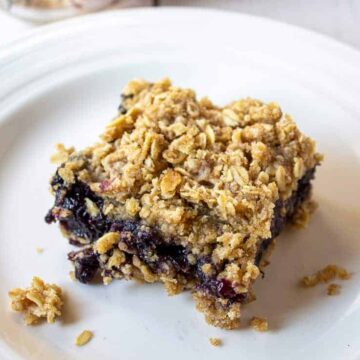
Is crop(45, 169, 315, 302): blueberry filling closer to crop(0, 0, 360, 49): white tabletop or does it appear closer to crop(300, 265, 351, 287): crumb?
crop(300, 265, 351, 287): crumb

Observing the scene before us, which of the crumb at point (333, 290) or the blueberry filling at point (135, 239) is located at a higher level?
the blueberry filling at point (135, 239)

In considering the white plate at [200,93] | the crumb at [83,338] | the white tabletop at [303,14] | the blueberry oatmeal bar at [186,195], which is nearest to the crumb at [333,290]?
the white plate at [200,93]

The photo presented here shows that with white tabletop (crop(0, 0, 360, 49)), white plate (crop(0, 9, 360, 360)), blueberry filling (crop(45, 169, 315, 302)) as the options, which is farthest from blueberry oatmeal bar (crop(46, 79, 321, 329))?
white tabletop (crop(0, 0, 360, 49))

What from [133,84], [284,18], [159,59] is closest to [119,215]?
[133,84]

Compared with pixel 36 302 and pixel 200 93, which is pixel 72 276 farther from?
pixel 200 93

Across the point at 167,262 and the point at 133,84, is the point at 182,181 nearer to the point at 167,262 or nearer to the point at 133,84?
the point at 167,262

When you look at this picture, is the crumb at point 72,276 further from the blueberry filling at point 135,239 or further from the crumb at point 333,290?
the crumb at point 333,290
